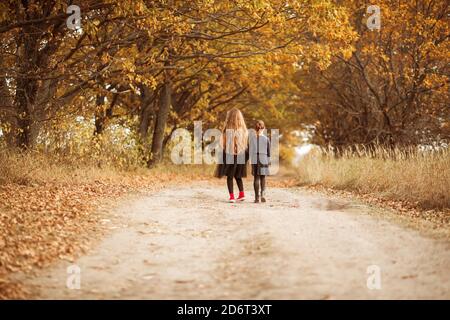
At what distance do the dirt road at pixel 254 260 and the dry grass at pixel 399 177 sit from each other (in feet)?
8.01

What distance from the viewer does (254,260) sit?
260 inches

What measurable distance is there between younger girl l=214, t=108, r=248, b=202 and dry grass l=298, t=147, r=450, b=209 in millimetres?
3728

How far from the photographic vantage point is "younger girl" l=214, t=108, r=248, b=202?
12516mm

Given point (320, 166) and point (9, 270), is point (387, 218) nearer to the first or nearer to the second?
point (9, 270)

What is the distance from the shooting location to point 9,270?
6.22 m

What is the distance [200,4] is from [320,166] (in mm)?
8901

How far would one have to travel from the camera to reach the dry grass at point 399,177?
1164cm

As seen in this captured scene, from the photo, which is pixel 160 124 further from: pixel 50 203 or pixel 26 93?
pixel 50 203

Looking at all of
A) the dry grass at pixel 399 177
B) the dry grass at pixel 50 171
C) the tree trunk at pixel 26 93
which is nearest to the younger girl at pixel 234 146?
the dry grass at pixel 399 177

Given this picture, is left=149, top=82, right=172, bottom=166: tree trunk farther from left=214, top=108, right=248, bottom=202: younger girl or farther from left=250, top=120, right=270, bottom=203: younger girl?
left=250, top=120, right=270, bottom=203: younger girl

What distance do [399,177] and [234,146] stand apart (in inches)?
174

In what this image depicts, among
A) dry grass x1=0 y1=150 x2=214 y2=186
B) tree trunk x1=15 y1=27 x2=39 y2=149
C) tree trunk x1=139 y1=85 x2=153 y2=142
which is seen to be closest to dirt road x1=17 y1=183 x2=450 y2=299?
dry grass x1=0 y1=150 x2=214 y2=186

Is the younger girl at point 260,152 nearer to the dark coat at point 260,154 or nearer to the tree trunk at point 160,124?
the dark coat at point 260,154
